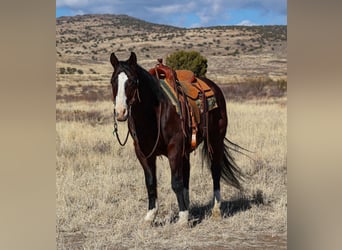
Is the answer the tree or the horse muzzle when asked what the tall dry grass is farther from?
the tree

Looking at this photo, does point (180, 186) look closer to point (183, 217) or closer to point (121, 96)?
point (183, 217)

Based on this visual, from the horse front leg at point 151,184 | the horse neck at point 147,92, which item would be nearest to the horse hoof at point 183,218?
the horse front leg at point 151,184

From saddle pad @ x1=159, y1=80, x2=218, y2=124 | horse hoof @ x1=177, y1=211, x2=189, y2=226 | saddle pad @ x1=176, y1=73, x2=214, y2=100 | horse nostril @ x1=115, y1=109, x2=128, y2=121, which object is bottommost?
horse hoof @ x1=177, y1=211, x2=189, y2=226

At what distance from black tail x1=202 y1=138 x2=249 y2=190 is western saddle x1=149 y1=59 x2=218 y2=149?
0.48 feet

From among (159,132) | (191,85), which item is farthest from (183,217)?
(191,85)

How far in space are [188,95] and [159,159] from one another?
1.40ft

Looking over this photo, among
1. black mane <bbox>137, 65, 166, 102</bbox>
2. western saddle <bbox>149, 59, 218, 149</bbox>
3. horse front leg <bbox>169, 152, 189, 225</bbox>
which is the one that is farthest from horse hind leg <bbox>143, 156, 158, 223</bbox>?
black mane <bbox>137, 65, 166, 102</bbox>

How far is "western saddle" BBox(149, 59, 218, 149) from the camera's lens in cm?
299

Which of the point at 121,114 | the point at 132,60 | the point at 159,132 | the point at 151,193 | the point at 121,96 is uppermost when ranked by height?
the point at 132,60

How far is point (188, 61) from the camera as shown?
10.2ft
